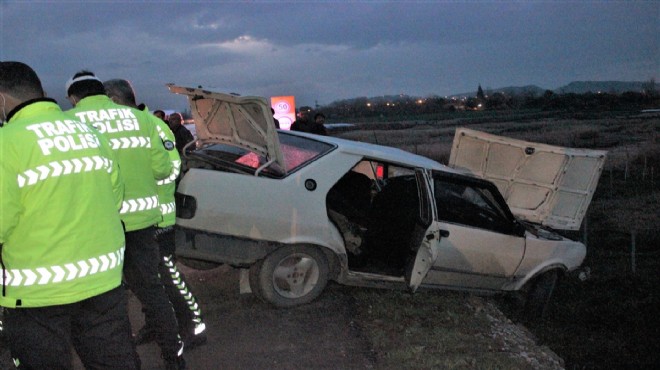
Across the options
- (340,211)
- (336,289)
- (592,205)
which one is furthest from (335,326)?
(592,205)

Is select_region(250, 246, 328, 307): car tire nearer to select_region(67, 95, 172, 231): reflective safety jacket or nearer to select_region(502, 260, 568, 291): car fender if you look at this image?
select_region(67, 95, 172, 231): reflective safety jacket

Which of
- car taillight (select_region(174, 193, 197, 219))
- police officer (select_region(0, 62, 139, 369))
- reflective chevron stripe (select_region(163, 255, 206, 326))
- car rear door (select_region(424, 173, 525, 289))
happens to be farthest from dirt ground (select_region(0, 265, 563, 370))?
police officer (select_region(0, 62, 139, 369))

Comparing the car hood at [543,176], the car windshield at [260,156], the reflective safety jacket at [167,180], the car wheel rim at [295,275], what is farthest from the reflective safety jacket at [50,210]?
the car hood at [543,176]

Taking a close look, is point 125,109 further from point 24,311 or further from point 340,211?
point 340,211

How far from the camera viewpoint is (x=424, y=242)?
527 cm

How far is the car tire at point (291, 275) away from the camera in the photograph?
519cm

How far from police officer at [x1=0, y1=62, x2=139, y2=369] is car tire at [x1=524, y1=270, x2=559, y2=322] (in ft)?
15.1

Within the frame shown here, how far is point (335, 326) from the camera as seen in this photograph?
5.05 meters

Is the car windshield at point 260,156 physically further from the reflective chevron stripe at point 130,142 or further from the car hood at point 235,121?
the reflective chevron stripe at point 130,142

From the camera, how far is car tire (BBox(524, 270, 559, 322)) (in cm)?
609

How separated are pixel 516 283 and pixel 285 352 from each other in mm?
2647

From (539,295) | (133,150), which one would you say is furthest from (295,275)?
(539,295)

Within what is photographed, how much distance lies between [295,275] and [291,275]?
37mm

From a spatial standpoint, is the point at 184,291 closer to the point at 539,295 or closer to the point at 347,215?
the point at 347,215
